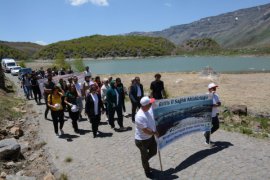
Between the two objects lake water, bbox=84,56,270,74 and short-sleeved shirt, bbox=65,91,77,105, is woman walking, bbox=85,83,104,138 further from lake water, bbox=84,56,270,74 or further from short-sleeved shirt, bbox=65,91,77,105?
lake water, bbox=84,56,270,74

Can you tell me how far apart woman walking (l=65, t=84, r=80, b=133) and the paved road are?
77 centimetres

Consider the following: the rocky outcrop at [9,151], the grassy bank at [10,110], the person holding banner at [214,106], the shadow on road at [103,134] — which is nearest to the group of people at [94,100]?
the shadow on road at [103,134]

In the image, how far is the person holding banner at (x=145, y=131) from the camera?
9.11 meters

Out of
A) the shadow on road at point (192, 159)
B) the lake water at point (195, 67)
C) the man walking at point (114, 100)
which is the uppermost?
the man walking at point (114, 100)

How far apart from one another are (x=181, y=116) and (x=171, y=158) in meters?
1.17

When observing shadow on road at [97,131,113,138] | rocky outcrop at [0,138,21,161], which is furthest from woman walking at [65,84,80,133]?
rocky outcrop at [0,138,21,161]

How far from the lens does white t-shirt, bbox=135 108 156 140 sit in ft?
29.9

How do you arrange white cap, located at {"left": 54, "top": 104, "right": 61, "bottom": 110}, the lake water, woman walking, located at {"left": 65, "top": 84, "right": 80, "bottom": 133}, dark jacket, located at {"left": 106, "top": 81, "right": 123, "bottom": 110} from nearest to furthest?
1. white cap, located at {"left": 54, "top": 104, "right": 61, "bottom": 110}
2. dark jacket, located at {"left": 106, "top": 81, "right": 123, "bottom": 110}
3. woman walking, located at {"left": 65, "top": 84, "right": 80, "bottom": 133}
4. the lake water

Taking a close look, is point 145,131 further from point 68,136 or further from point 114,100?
point 68,136

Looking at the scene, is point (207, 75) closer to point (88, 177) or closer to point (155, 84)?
point (155, 84)

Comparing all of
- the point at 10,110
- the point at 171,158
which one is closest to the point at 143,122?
the point at 171,158

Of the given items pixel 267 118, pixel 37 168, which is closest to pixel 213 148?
pixel 37 168

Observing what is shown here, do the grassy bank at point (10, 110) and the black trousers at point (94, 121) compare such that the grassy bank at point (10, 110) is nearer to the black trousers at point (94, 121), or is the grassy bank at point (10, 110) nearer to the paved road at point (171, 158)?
the paved road at point (171, 158)

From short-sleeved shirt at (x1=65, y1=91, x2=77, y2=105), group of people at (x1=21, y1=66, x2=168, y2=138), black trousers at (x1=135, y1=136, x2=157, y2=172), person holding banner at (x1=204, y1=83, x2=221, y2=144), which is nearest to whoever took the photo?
black trousers at (x1=135, y1=136, x2=157, y2=172)
